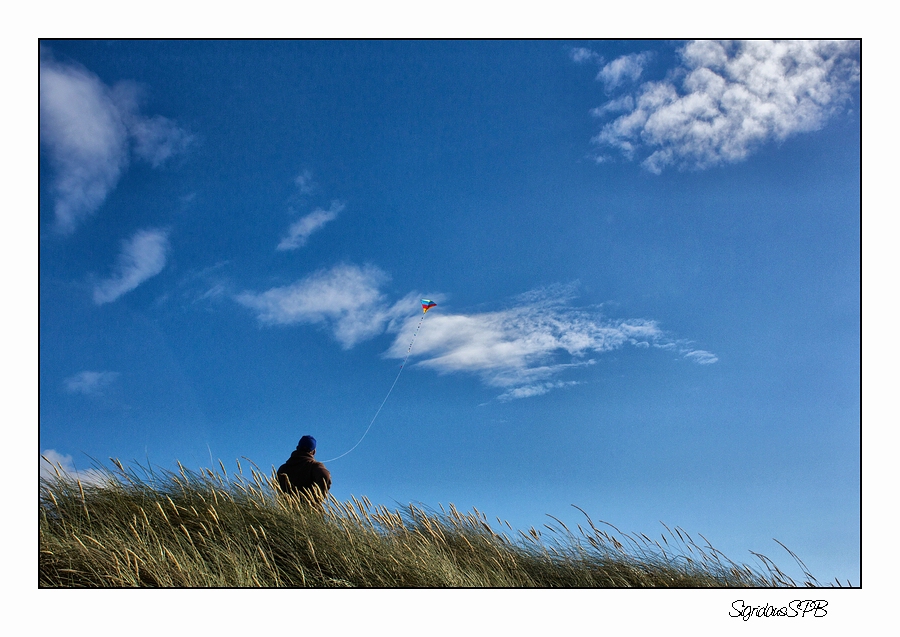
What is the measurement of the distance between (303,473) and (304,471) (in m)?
0.02

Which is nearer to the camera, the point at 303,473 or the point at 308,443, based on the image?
the point at 303,473

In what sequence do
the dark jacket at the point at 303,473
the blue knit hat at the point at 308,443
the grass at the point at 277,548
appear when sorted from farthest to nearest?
1. the blue knit hat at the point at 308,443
2. the dark jacket at the point at 303,473
3. the grass at the point at 277,548

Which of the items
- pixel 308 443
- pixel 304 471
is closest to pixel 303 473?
pixel 304 471

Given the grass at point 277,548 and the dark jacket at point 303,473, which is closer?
the grass at point 277,548

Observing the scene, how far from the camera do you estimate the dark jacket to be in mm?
4590

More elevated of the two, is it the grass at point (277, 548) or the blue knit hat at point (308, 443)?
Result: the blue knit hat at point (308, 443)

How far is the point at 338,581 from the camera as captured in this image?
3.36 meters

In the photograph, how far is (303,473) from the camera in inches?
184

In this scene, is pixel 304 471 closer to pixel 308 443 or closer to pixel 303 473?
pixel 303 473

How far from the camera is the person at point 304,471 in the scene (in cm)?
457

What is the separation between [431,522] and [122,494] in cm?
247

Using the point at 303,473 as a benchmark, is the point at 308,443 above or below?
above

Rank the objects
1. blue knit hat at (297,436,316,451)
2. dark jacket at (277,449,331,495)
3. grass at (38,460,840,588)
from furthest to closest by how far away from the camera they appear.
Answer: blue knit hat at (297,436,316,451) → dark jacket at (277,449,331,495) → grass at (38,460,840,588)
